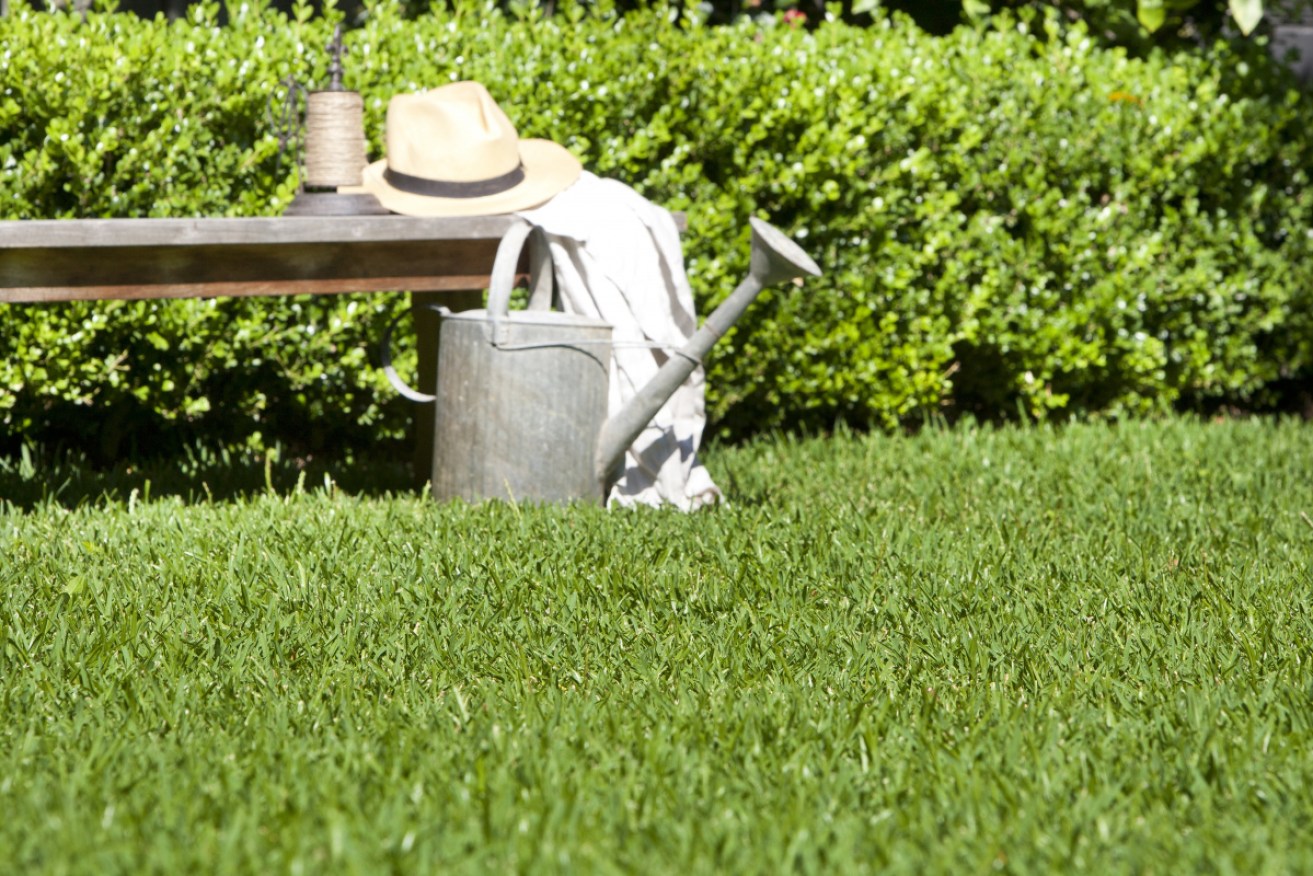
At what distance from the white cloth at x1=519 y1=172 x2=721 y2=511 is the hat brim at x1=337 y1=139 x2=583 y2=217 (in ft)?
0.12

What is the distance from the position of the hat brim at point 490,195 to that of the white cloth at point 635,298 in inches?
1.5

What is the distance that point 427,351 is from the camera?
4.35 metres

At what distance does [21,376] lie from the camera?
4.50m

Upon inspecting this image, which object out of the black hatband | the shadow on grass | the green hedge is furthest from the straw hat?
the shadow on grass

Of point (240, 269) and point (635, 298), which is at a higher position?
point (240, 269)

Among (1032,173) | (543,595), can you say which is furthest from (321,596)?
(1032,173)

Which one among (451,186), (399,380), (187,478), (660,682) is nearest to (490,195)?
(451,186)

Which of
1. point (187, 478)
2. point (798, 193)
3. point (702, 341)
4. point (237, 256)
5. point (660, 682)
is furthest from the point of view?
point (798, 193)

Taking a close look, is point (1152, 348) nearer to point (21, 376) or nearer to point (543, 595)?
point (543, 595)

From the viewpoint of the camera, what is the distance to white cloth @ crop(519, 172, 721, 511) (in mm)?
4141

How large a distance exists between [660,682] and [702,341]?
1363 mm

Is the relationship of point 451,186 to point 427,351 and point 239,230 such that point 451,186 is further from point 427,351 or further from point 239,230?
point 239,230

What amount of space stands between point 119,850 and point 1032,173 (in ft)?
14.6

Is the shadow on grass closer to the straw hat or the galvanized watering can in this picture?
the galvanized watering can
